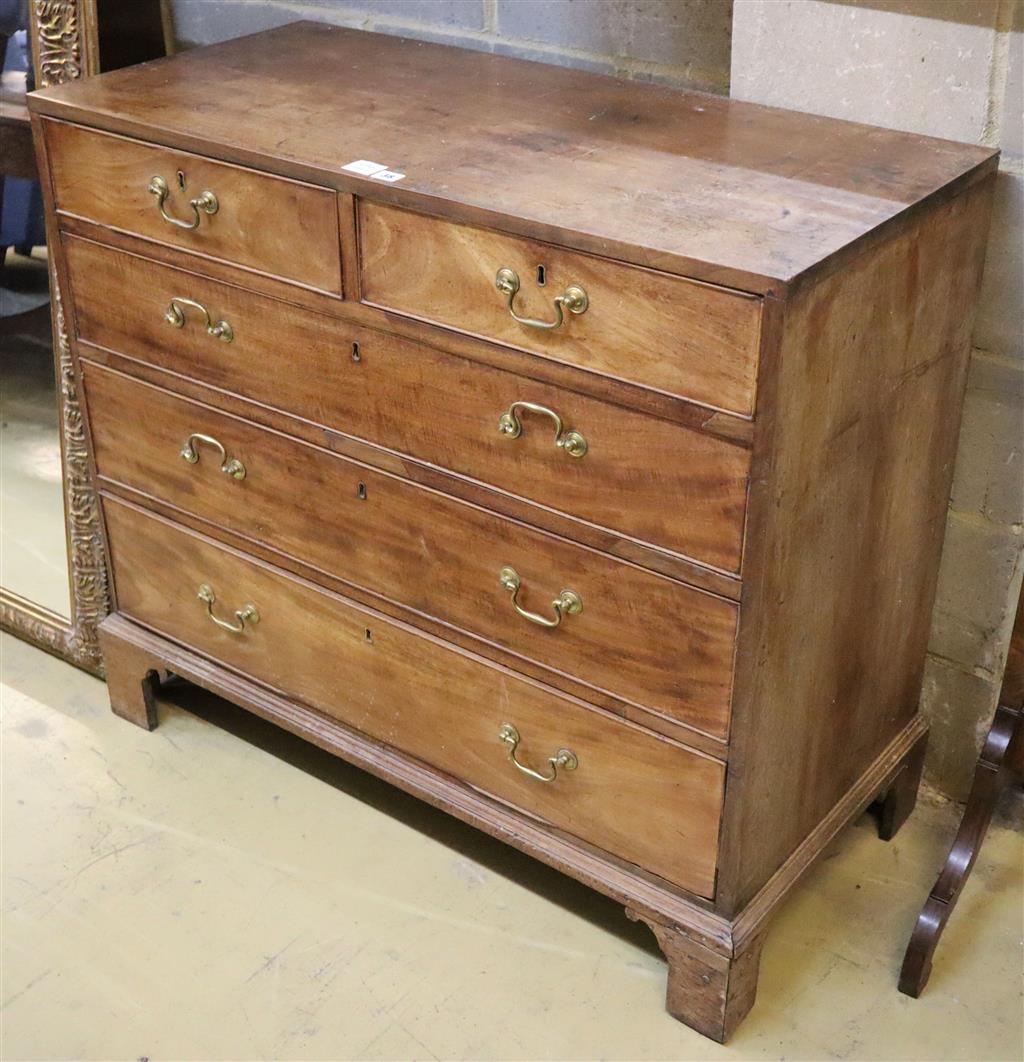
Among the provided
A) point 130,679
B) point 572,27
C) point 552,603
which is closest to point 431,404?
point 552,603

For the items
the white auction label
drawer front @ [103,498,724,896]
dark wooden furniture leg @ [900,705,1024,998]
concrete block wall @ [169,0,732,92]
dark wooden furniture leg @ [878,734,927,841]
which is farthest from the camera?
dark wooden furniture leg @ [878,734,927,841]

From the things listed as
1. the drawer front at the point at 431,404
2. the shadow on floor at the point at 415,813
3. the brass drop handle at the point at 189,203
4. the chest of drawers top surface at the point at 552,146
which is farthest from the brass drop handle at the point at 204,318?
the shadow on floor at the point at 415,813

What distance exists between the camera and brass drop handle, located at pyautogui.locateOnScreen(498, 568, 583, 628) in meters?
1.88

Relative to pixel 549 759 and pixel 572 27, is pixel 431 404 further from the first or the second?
pixel 572 27

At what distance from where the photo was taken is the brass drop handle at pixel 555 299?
5.49ft

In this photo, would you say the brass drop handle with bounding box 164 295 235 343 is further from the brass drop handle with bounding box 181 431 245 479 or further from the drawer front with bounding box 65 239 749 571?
the brass drop handle with bounding box 181 431 245 479

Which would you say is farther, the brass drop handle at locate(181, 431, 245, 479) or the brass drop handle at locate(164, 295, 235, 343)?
the brass drop handle at locate(181, 431, 245, 479)

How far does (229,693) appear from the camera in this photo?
7.98 feet

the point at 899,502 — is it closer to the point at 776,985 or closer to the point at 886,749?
the point at 886,749

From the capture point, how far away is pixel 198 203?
1.99 meters

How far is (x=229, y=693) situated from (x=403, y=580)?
51 centimetres

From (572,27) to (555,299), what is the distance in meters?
0.80

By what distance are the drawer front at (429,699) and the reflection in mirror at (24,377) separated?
1.02 ft

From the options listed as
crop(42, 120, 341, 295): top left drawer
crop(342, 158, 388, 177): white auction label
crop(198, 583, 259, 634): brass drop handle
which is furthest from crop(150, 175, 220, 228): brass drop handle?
crop(198, 583, 259, 634): brass drop handle
